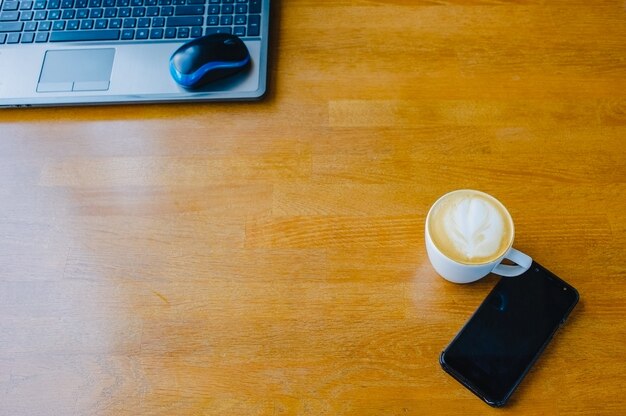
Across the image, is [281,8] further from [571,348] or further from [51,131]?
[571,348]

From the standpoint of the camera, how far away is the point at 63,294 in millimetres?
587

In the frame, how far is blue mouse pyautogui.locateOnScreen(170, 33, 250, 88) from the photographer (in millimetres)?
655

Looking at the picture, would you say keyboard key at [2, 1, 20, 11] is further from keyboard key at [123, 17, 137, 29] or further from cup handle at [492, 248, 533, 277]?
cup handle at [492, 248, 533, 277]

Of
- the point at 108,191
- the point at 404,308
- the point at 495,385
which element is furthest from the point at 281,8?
the point at 495,385

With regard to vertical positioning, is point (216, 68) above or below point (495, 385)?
above

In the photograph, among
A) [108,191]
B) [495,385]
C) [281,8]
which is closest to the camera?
[495,385]

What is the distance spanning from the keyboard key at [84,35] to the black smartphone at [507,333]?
23.6 inches

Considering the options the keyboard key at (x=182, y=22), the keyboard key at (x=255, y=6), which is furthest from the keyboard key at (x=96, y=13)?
the keyboard key at (x=255, y=6)

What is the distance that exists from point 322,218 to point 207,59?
0.83 ft

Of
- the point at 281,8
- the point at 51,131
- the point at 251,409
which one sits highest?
the point at 281,8

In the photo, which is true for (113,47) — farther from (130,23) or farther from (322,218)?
(322,218)

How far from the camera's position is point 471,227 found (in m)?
0.52

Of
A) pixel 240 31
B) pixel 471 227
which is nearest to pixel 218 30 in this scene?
pixel 240 31

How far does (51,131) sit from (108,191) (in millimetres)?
129
